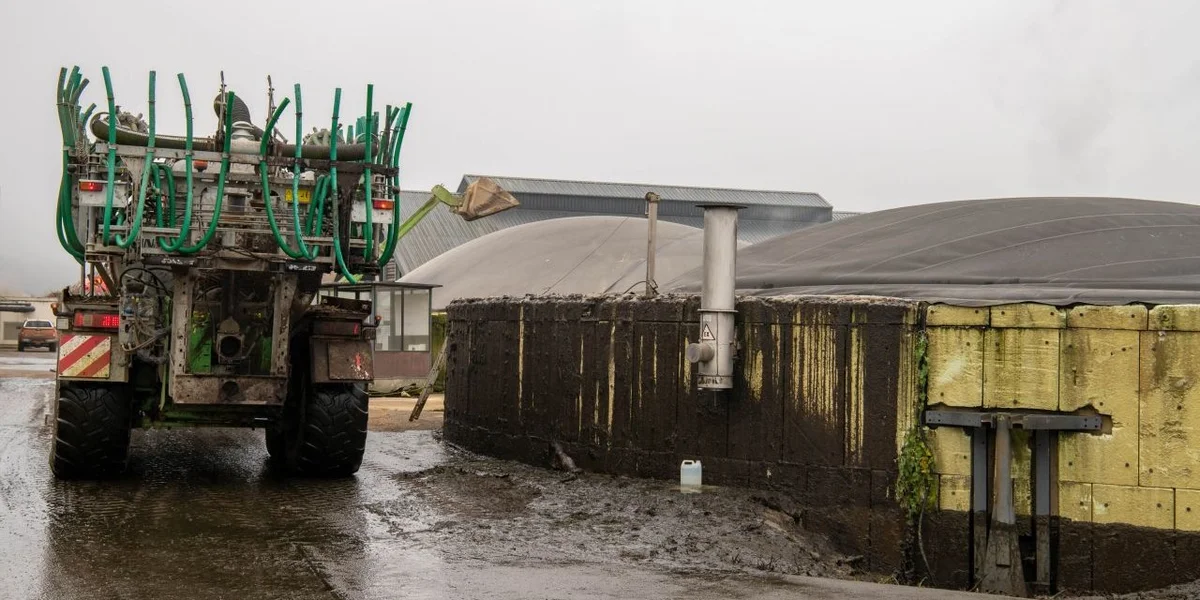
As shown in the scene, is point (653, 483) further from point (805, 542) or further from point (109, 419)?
point (109, 419)

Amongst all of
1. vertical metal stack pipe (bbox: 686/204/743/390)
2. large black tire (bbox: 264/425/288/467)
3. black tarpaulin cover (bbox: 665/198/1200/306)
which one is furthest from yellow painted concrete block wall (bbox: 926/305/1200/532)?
large black tire (bbox: 264/425/288/467)

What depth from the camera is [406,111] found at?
1103 centimetres

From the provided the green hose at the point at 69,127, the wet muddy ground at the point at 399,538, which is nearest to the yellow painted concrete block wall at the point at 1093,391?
the wet muddy ground at the point at 399,538

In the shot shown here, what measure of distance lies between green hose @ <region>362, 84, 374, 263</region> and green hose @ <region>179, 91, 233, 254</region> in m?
1.16

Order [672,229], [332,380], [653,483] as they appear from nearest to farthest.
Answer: [653,483]
[332,380]
[672,229]

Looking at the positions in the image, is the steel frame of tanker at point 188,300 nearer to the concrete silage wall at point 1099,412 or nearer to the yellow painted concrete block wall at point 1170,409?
the concrete silage wall at point 1099,412

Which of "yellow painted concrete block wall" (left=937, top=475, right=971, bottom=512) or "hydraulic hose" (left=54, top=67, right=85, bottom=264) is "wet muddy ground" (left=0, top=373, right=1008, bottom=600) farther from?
"hydraulic hose" (left=54, top=67, right=85, bottom=264)

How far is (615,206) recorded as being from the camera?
2287 inches

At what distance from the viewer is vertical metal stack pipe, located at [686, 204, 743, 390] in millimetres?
10055

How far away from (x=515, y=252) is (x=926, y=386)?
25.9 meters

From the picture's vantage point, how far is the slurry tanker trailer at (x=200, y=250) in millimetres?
10461

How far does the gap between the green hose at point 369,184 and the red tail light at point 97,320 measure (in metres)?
2.26

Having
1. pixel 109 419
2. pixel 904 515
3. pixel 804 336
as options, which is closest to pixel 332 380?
pixel 109 419

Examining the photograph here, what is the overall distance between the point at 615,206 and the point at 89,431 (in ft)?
157
